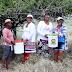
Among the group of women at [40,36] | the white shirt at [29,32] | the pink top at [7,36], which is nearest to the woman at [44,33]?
the group of women at [40,36]

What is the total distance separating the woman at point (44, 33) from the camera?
3891 mm

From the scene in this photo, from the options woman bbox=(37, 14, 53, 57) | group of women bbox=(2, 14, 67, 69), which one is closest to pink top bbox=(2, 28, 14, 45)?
group of women bbox=(2, 14, 67, 69)

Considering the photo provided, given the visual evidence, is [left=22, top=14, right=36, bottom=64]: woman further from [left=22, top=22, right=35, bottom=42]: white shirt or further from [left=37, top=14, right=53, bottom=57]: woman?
[left=37, top=14, right=53, bottom=57]: woman

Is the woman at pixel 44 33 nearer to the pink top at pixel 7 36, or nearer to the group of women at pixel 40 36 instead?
the group of women at pixel 40 36

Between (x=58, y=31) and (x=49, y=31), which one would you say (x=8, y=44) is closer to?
(x=49, y=31)

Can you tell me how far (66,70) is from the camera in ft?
10.5

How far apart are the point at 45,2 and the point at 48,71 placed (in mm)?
2304

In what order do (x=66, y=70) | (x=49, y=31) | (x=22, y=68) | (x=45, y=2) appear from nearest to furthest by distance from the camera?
(x=66, y=70) < (x=22, y=68) < (x=49, y=31) < (x=45, y=2)

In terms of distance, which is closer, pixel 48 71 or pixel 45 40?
pixel 48 71

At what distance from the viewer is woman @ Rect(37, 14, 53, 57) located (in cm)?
389

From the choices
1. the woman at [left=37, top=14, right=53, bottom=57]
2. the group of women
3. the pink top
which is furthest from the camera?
the woman at [left=37, top=14, right=53, bottom=57]

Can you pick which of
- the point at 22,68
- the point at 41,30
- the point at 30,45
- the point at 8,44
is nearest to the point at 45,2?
the point at 41,30

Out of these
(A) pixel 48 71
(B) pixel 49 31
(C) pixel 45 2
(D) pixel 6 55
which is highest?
(C) pixel 45 2

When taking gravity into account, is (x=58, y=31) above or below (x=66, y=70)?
above
